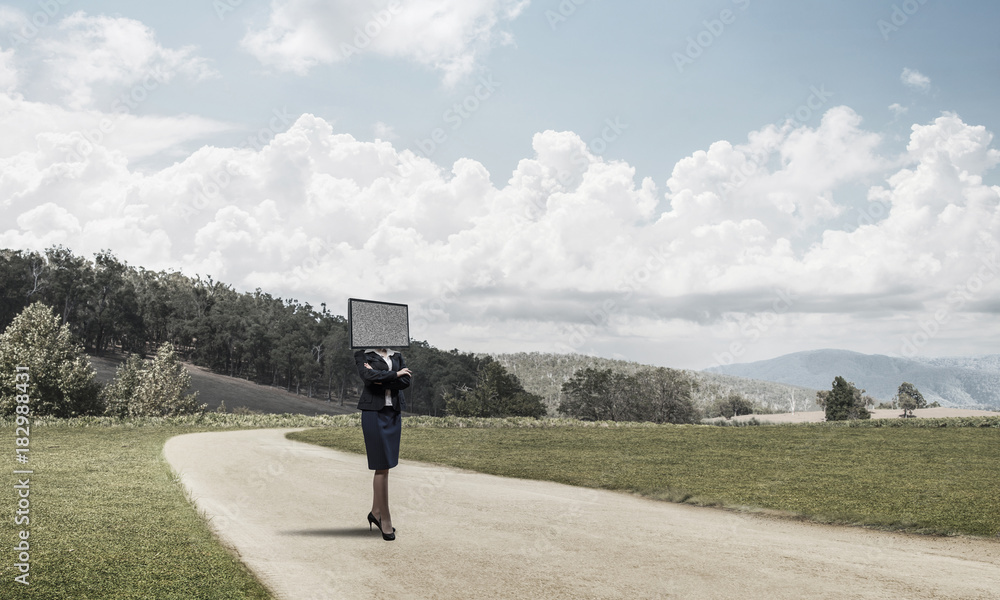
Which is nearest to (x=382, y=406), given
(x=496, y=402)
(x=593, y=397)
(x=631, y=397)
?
(x=496, y=402)

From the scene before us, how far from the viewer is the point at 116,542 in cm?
759

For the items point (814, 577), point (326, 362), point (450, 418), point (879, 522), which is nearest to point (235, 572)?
point (814, 577)

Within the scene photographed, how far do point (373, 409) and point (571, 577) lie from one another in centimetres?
310

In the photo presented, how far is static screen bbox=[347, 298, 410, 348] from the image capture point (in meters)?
7.49

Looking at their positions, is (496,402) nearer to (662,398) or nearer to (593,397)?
(593,397)

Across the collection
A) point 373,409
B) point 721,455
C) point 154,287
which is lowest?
point 721,455

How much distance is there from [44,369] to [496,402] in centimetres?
5274

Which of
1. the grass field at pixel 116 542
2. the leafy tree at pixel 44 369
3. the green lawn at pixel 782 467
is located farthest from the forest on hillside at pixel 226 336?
the grass field at pixel 116 542

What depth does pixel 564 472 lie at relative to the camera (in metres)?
16.7

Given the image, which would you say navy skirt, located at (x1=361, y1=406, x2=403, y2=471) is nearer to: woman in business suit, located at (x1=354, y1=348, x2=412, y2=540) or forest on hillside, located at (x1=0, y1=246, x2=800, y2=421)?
woman in business suit, located at (x1=354, y1=348, x2=412, y2=540)

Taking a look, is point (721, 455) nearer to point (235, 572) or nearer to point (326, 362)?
point (235, 572)

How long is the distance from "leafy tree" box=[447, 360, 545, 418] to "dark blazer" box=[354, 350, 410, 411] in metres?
72.9

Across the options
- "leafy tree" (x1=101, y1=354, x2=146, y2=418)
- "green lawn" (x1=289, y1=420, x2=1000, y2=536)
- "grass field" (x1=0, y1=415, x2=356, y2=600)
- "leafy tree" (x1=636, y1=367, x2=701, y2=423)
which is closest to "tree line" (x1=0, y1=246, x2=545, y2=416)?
"leafy tree" (x1=636, y1=367, x2=701, y2=423)

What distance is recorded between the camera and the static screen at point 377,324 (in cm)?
749
